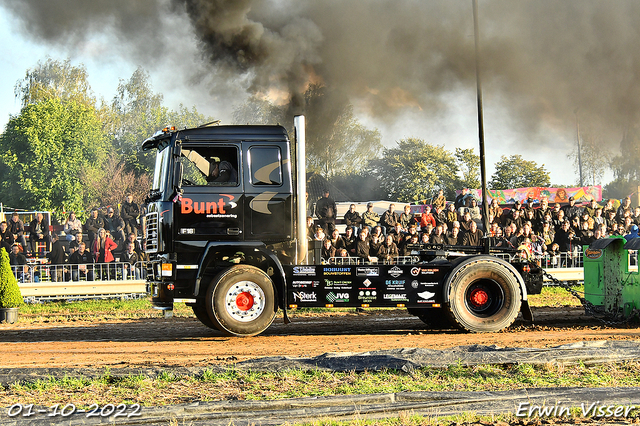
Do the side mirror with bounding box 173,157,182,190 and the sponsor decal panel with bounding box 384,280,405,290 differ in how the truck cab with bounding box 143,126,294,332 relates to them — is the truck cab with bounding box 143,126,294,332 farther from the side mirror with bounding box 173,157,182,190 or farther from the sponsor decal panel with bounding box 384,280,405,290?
the sponsor decal panel with bounding box 384,280,405,290

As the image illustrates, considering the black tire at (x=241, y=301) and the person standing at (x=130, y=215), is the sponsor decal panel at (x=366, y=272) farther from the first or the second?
the person standing at (x=130, y=215)

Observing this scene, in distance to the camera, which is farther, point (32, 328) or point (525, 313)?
point (32, 328)

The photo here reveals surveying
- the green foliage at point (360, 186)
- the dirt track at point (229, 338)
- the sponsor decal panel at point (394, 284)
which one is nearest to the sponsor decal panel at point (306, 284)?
the dirt track at point (229, 338)

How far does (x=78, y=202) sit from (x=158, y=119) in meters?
19.4

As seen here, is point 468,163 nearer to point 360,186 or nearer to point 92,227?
point 360,186

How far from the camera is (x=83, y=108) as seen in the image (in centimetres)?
5891

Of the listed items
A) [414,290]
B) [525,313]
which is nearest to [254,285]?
[414,290]

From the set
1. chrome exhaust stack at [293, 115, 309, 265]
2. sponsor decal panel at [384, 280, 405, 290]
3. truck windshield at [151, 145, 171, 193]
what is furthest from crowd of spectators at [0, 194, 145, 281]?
sponsor decal panel at [384, 280, 405, 290]

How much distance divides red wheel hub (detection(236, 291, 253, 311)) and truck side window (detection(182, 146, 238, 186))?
1.69 meters

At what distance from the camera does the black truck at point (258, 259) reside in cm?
1019

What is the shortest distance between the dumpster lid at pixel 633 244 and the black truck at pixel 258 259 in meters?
2.00

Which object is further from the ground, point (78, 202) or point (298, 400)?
point (78, 202)

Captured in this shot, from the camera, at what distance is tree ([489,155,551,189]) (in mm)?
60344

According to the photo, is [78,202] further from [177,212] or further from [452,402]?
[452,402]
